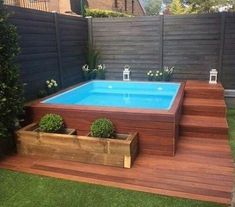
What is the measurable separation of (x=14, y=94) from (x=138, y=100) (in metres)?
3.07

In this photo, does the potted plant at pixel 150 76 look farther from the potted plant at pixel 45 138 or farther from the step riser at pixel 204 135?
the potted plant at pixel 45 138

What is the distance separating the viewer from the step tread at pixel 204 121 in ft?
15.1

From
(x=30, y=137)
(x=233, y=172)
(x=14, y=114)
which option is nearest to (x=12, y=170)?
(x=30, y=137)

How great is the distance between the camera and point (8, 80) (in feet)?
12.6

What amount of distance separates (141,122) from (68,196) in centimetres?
151

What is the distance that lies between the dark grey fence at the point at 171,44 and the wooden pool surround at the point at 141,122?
3374 mm

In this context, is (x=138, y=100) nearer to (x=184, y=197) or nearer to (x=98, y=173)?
(x=98, y=173)

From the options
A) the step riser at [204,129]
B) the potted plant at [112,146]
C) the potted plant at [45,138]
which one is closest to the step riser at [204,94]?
the step riser at [204,129]

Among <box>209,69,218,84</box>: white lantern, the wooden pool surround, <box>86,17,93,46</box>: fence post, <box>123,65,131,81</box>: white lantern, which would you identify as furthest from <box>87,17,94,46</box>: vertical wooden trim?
the wooden pool surround

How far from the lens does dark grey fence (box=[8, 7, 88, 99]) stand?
212 inches

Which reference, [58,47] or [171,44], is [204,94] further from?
[58,47]

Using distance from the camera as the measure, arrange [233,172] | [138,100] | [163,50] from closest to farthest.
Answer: [233,172] → [138,100] → [163,50]

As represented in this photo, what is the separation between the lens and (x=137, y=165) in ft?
12.0

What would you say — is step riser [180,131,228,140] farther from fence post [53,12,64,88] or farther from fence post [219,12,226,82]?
fence post [53,12,64,88]
